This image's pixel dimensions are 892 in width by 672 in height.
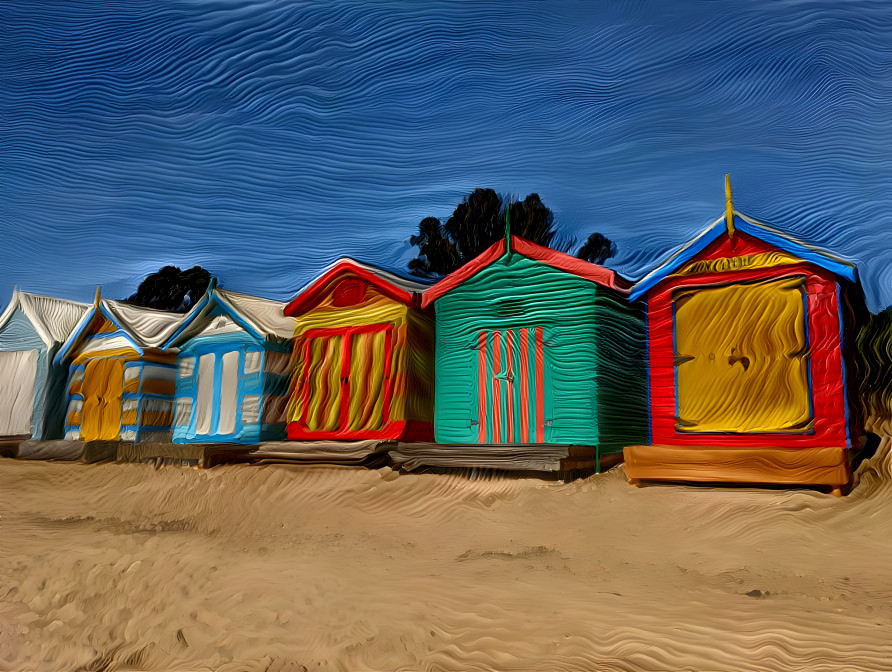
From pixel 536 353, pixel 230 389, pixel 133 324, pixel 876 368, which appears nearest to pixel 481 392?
pixel 536 353

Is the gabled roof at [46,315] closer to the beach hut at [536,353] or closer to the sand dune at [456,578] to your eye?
the sand dune at [456,578]

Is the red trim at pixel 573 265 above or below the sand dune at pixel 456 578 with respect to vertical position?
above

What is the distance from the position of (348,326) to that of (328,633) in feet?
30.6

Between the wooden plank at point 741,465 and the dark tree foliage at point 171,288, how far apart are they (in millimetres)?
28370

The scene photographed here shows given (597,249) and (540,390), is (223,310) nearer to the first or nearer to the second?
(540,390)

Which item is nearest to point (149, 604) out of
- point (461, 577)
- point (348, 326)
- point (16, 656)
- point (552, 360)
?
point (16, 656)

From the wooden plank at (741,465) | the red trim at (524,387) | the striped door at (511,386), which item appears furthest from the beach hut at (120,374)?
the wooden plank at (741,465)

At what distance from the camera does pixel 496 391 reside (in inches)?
460

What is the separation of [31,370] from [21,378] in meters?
0.48

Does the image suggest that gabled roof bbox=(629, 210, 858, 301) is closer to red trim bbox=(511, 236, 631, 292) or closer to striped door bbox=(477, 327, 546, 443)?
red trim bbox=(511, 236, 631, 292)

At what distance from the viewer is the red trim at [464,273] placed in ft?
39.3

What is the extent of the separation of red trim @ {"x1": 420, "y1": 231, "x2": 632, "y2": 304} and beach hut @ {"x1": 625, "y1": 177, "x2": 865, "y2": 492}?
2.45 feet

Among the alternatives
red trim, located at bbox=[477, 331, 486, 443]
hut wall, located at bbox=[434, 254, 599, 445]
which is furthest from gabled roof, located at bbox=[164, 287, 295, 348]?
red trim, located at bbox=[477, 331, 486, 443]

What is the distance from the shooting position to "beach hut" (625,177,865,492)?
8.66 meters
